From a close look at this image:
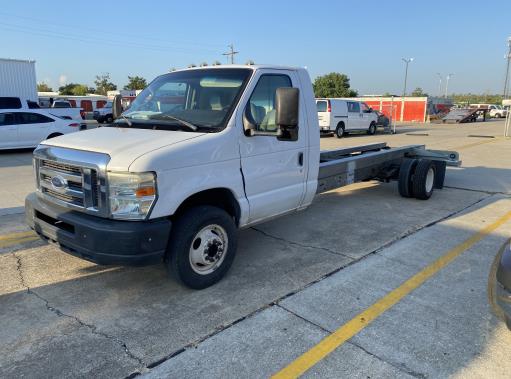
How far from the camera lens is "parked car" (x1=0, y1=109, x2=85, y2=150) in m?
14.5

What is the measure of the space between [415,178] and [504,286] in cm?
485

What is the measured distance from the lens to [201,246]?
12.9ft

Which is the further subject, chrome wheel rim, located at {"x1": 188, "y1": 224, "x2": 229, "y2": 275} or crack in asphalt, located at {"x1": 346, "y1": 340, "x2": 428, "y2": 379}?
chrome wheel rim, located at {"x1": 188, "y1": 224, "x2": 229, "y2": 275}

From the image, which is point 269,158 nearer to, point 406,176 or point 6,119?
point 406,176

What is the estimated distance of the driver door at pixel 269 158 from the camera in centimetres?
425

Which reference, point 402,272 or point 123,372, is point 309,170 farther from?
point 123,372

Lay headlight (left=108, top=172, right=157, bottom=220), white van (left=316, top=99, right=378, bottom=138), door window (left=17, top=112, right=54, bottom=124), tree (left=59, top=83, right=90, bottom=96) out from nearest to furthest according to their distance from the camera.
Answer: headlight (left=108, top=172, right=157, bottom=220), door window (left=17, top=112, right=54, bottom=124), white van (left=316, top=99, right=378, bottom=138), tree (left=59, top=83, right=90, bottom=96)

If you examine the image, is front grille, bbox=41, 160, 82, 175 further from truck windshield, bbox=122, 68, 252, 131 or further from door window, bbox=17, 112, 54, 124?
door window, bbox=17, 112, 54, 124

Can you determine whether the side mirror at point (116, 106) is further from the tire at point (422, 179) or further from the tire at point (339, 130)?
the tire at point (339, 130)

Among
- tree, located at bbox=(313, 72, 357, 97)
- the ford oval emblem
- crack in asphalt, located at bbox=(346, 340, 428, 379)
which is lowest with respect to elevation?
crack in asphalt, located at bbox=(346, 340, 428, 379)

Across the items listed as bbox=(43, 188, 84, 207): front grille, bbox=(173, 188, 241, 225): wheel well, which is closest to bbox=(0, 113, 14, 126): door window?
bbox=(43, 188, 84, 207): front grille

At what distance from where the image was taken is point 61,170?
12.3 feet

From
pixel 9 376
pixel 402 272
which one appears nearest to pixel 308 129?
pixel 402 272

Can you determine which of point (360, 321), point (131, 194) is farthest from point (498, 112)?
point (131, 194)
